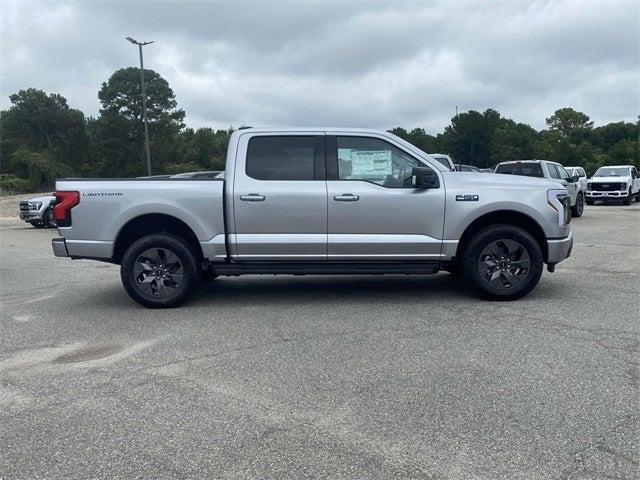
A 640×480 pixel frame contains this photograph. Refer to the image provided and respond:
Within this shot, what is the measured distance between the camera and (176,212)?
614 centimetres

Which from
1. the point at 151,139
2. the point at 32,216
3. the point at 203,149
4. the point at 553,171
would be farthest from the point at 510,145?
the point at 32,216

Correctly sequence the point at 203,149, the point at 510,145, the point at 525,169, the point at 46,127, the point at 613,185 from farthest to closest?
the point at 510,145, the point at 46,127, the point at 203,149, the point at 613,185, the point at 525,169

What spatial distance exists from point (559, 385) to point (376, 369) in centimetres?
131

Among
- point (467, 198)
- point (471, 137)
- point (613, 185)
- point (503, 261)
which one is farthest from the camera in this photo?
point (471, 137)

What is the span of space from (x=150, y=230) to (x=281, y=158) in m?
1.77

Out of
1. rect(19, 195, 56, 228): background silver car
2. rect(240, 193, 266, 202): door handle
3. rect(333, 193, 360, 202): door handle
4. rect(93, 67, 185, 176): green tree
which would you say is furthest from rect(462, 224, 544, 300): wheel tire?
rect(93, 67, 185, 176): green tree

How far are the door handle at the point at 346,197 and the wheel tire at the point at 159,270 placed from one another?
1.76m

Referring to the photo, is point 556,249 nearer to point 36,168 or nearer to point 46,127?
point 36,168

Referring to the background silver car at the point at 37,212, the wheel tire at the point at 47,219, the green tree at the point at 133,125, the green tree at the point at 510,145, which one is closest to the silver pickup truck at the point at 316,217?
the wheel tire at the point at 47,219

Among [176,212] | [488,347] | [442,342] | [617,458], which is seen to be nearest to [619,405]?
[617,458]

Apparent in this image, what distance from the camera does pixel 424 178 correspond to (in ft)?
20.0

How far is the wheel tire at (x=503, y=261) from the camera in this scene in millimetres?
6246

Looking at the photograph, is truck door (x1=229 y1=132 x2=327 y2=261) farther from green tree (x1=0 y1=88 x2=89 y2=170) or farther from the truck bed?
green tree (x1=0 y1=88 x2=89 y2=170)

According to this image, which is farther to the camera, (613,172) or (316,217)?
(613,172)
